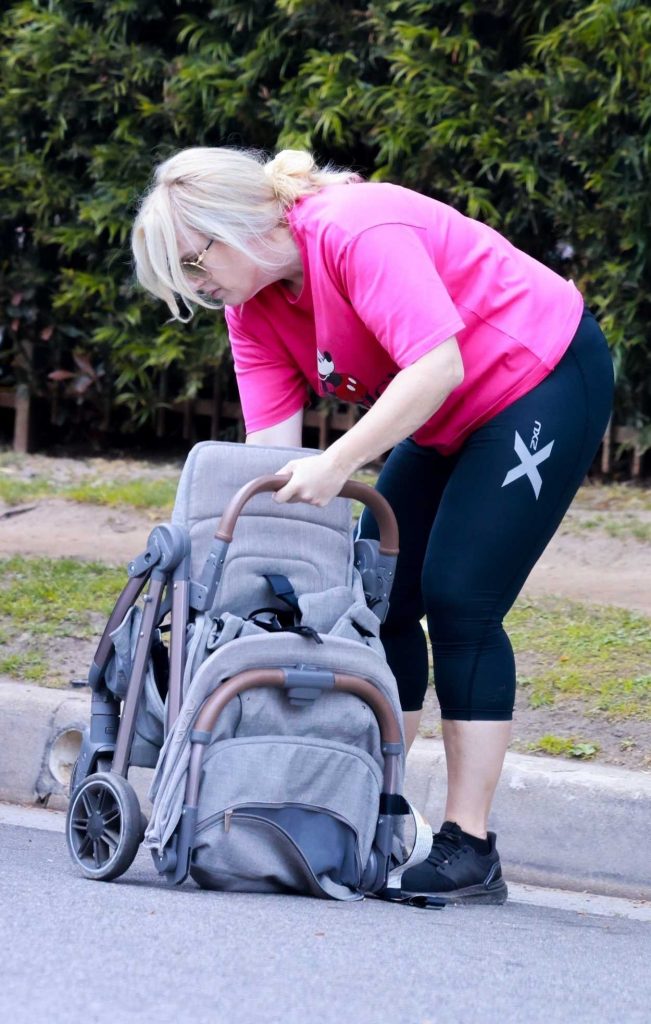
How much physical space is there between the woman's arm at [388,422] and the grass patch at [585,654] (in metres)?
1.56

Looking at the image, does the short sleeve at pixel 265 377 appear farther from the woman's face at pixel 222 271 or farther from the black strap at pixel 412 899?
the black strap at pixel 412 899

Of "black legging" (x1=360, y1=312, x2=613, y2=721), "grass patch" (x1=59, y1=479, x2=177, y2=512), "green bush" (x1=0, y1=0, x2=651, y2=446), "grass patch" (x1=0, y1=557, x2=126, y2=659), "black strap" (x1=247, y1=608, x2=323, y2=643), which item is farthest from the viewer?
"grass patch" (x1=59, y1=479, x2=177, y2=512)

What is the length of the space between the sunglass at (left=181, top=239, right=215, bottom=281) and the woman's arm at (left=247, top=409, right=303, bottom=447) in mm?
459

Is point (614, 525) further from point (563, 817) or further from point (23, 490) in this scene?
point (563, 817)

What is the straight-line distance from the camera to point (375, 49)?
286 inches

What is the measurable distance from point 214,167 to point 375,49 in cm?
454

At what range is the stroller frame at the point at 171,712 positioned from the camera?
2898 millimetres

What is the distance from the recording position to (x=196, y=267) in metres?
3.07

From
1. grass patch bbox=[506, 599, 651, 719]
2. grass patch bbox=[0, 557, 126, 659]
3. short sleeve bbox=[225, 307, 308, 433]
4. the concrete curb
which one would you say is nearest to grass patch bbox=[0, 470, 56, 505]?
grass patch bbox=[0, 557, 126, 659]

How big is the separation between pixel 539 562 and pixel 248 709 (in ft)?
11.7

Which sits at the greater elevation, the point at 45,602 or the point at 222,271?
the point at 222,271

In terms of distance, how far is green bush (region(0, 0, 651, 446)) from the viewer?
6906 mm

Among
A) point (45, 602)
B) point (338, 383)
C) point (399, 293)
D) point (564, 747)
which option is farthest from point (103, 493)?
point (399, 293)

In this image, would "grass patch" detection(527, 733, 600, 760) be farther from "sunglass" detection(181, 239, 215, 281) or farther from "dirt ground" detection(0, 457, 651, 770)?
"sunglass" detection(181, 239, 215, 281)
